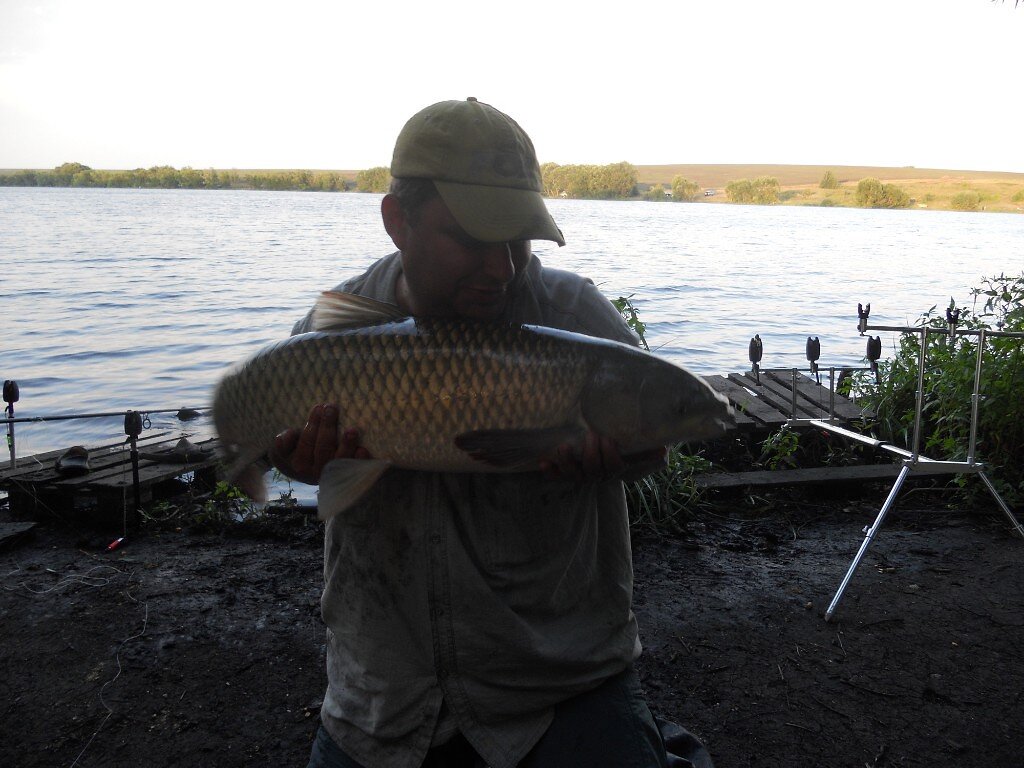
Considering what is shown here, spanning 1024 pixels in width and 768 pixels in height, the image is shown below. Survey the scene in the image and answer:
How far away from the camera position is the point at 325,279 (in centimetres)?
2106

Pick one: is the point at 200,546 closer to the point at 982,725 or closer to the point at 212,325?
the point at 982,725

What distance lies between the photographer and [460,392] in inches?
65.6

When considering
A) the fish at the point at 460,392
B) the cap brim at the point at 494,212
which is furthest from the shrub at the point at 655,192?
the fish at the point at 460,392

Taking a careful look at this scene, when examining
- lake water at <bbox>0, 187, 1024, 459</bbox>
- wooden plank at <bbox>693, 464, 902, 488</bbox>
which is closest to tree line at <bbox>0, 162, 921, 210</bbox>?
lake water at <bbox>0, 187, 1024, 459</bbox>

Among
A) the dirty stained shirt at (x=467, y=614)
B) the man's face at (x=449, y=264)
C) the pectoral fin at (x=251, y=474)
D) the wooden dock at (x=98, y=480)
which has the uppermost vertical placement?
the man's face at (x=449, y=264)

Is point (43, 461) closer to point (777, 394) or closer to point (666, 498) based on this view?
point (666, 498)

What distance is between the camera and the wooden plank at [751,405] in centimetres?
625

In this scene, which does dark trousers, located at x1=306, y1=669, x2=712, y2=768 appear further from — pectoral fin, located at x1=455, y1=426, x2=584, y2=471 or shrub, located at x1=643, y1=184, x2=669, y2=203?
shrub, located at x1=643, y1=184, x2=669, y2=203

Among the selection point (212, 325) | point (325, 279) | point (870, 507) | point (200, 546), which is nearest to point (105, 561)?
point (200, 546)

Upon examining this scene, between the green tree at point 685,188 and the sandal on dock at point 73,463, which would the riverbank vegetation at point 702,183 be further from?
the sandal on dock at point 73,463

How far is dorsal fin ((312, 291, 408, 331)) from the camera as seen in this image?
1.77 meters

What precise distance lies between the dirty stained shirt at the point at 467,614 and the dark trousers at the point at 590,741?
0.10 ft

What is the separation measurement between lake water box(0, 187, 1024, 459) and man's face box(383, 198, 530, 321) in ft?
1.45

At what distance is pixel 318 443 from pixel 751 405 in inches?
220
